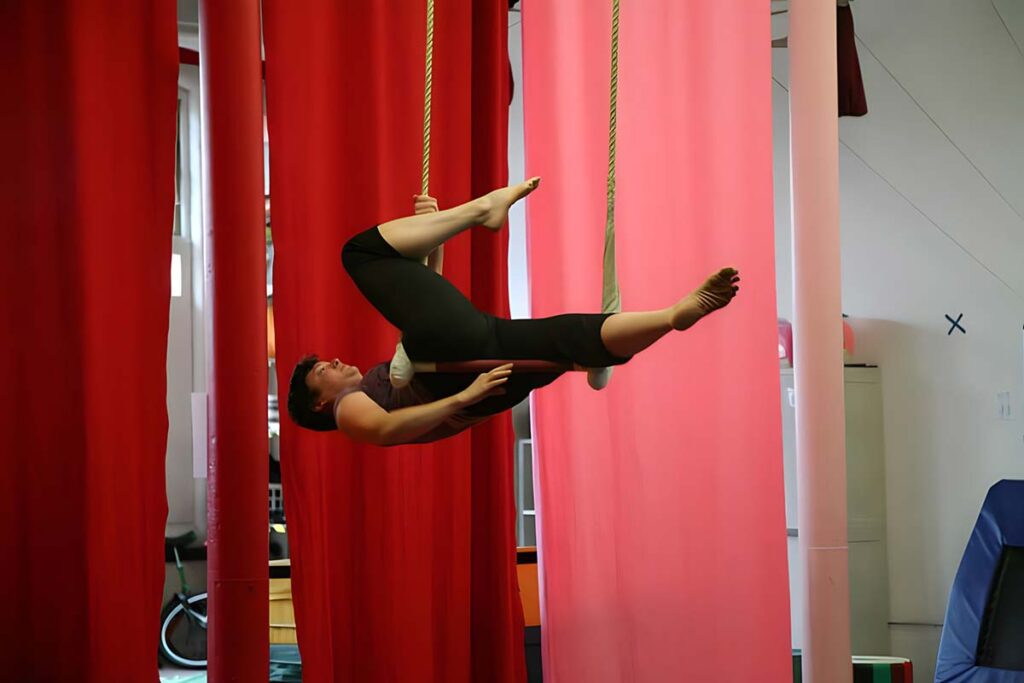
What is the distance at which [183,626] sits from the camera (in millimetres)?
5250

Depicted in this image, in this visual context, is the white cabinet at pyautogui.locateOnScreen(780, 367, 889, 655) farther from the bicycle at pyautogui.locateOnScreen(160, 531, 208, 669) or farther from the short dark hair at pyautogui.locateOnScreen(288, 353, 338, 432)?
the short dark hair at pyautogui.locateOnScreen(288, 353, 338, 432)

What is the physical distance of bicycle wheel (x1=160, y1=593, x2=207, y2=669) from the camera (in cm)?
509

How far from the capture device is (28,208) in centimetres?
265

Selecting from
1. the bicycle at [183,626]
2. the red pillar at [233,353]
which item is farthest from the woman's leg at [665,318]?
the bicycle at [183,626]

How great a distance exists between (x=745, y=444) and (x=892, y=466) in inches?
85.7

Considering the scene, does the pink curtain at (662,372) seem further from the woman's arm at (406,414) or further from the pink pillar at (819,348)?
the woman's arm at (406,414)

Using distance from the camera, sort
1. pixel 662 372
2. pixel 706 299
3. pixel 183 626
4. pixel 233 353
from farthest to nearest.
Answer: pixel 183 626
pixel 662 372
pixel 233 353
pixel 706 299

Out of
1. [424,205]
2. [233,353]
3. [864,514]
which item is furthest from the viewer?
[864,514]

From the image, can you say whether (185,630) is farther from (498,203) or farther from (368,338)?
(498,203)

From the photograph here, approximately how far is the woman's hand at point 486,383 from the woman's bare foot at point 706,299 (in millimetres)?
273

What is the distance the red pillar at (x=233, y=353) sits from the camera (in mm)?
2592

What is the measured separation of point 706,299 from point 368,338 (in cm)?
149

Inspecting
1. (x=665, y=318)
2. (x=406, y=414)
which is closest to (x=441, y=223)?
(x=406, y=414)

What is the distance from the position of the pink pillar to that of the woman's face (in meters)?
1.73
